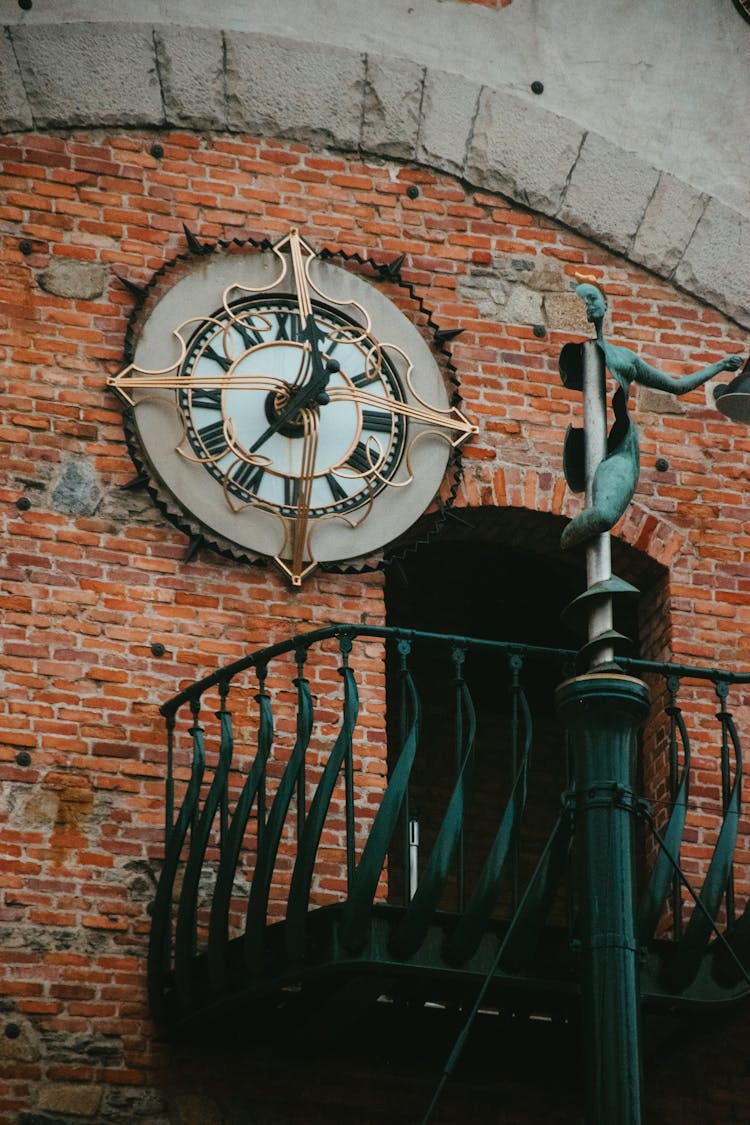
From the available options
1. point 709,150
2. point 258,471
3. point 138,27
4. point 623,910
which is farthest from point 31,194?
point 623,910

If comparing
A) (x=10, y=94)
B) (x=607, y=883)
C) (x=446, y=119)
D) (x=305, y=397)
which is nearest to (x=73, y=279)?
(x=10, y=94)

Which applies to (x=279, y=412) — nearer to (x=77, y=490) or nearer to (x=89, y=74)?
(x=77, y=490)

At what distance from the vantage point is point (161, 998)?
28.3 feet

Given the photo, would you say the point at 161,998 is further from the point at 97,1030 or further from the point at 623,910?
the point at 623,910

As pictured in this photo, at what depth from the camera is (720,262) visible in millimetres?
10508

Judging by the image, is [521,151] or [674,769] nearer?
[674,769]

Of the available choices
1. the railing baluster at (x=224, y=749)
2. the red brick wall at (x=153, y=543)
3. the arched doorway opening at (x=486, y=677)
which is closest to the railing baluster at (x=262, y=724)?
the railing baluster at (x=224, y=749)

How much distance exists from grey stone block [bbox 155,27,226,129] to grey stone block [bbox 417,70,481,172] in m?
0.91

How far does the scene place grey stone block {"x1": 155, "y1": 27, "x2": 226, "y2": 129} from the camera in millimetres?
10109

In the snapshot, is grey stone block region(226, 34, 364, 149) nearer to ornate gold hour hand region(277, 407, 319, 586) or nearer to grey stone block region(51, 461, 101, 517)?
ornate gold hour hand region(277, 407, 319, 586)

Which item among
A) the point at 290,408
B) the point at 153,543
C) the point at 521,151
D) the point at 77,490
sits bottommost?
the point at 153,543

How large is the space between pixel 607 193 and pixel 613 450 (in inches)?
97.8

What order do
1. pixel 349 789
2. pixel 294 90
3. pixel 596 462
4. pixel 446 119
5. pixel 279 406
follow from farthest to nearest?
pixel 446 119 < pixel 294 90 < pixel 279 406 < pixel 596 462 < pixel 349 789

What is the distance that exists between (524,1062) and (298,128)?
409 cm
